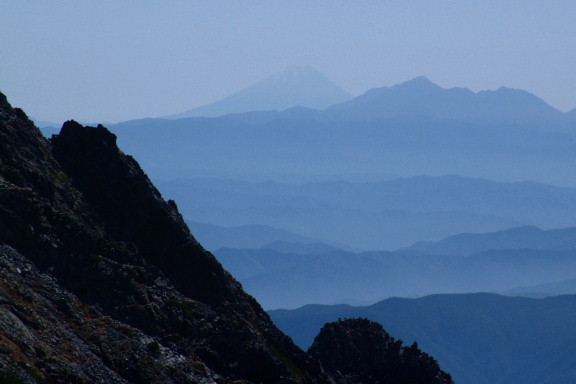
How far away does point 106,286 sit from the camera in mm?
64625

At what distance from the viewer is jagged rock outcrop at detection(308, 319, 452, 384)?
82.2m

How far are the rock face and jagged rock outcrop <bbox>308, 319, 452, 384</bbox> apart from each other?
273 inches

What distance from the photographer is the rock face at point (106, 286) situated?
186 ft

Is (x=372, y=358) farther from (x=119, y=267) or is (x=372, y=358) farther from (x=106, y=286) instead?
(x=106, y=286)

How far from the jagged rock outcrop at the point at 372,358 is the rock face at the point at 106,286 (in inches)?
273

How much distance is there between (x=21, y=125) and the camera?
245 feet

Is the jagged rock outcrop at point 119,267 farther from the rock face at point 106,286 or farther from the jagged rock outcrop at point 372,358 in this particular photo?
the jagged rock outcrop at point 372,358

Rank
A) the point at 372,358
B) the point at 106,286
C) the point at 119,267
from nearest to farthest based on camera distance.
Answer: the point at 106,286
the point at 119,267
the point at 372,358

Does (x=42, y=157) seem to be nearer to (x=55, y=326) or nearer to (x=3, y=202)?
(x=3, y=202)

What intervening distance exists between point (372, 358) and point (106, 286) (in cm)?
2431

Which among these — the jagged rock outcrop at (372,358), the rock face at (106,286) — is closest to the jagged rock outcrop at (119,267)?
the rock face at (106,286)

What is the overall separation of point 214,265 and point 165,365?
14.6 metres

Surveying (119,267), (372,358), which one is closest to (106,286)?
A: (119,267)

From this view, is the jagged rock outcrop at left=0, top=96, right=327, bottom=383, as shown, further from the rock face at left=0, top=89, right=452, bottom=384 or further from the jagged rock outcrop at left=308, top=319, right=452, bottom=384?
the jagged rock outcrop at left=308, top=319, right=452, bottom=384
